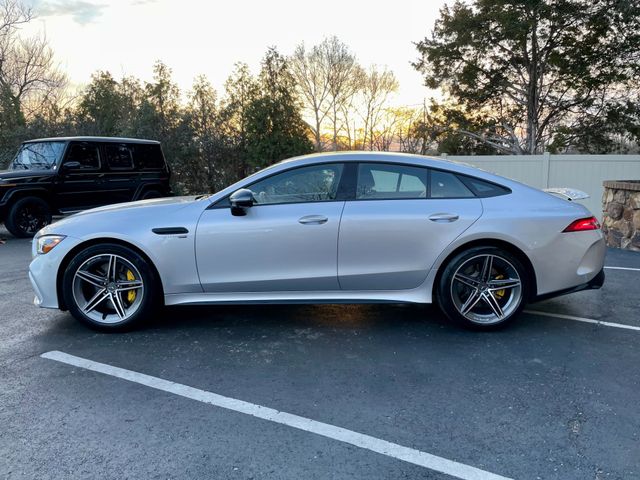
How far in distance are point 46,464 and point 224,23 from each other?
1205cm

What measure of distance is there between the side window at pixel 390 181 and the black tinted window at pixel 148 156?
8433 mm

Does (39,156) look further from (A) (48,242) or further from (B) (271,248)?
(B) (271,248)

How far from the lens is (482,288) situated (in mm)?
4117

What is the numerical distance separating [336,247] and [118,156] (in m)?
8.42

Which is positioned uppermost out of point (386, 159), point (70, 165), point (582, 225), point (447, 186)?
point (70, 165)

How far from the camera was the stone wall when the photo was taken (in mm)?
8281

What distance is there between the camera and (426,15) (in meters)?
23.5

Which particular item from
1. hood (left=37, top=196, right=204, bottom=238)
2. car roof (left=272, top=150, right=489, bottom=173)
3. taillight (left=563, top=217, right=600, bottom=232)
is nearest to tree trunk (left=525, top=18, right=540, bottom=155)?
taillight (left=563, top=217, right=600, bottom=232)

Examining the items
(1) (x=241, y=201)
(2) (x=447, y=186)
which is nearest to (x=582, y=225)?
(2) (x=447, y=186)

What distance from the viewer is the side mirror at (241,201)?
3936mm

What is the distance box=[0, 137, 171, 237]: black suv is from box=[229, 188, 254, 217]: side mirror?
293 inches

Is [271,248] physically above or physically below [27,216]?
above

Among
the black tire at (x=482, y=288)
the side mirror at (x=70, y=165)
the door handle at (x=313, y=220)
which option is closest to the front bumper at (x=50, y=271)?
the door handle at (x=313, y=220)

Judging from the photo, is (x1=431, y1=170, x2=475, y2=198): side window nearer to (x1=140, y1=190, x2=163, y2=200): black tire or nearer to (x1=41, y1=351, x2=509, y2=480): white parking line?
(x1=41, y1=351, x2=509, y2=480): white parking line
